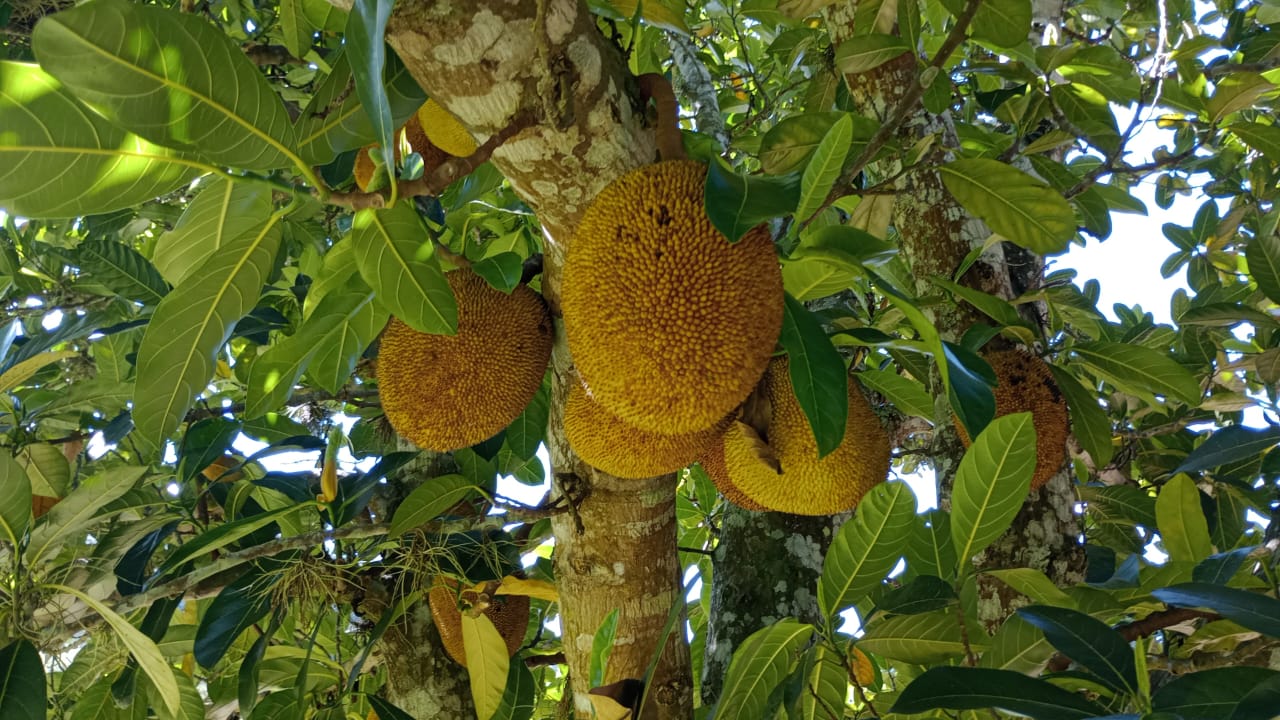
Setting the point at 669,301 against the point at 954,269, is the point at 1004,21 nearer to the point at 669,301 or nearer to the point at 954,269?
the point at 954,269

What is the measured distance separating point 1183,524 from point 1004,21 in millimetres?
746

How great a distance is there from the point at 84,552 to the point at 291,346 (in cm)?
110

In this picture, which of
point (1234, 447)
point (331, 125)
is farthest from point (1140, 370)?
point (331, 125)

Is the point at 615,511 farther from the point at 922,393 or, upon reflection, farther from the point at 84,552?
the point at 84,552

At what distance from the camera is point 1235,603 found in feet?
2.65

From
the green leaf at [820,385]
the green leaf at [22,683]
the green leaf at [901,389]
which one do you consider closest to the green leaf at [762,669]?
the green leaf at [820,385]

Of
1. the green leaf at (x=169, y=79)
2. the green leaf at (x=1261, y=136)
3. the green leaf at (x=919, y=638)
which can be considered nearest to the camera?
the green leaf at (x=169, y=79)

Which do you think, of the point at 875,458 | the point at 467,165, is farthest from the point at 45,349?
the point at 875,458

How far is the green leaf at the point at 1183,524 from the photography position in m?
1.16

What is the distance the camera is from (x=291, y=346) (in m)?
1.11

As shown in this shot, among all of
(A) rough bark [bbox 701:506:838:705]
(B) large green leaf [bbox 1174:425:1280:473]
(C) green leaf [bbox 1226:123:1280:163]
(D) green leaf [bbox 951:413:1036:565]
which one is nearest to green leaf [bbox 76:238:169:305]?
(A) rough bark [bbox 701:506:838:705]

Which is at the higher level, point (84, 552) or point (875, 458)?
point (875, 458)

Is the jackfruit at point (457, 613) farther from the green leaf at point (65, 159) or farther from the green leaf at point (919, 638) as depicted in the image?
the green leaf at point (65, 159)

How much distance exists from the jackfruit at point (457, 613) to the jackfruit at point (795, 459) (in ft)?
1.93
